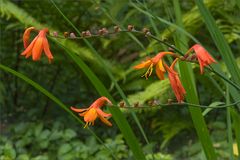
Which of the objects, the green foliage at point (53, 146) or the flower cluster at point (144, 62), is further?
the green foliage at point (53, 146)

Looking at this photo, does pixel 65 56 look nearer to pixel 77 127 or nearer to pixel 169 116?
pixel 77 127

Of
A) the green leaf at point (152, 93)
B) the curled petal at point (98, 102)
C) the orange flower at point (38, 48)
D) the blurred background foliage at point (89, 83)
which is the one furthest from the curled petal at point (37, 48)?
the green leaf at point (152, 93)

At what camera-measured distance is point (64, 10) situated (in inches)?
104

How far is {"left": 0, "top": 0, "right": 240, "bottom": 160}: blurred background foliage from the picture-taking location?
2238mm

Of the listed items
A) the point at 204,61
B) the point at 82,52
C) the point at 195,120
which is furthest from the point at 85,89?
the point at 204,61

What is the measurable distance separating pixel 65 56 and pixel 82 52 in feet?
0.89

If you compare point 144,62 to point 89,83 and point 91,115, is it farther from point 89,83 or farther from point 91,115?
point 89,83

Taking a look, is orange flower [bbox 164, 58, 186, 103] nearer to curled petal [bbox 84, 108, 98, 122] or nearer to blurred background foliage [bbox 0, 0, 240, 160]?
curled petal [bbox 84, 108, 98, 122]

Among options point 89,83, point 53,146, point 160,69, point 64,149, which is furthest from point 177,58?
point 89,83

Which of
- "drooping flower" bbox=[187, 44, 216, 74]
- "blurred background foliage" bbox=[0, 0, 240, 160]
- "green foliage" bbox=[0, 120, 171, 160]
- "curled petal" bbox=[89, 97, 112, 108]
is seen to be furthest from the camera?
"blurred background foliage" bbox=[0, 0, 240, 160]

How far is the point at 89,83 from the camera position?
275cm

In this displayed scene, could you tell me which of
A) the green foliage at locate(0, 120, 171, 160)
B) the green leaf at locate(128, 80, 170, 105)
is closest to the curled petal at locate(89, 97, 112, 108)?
the green foliage at locate(0, 120, 171, 160)

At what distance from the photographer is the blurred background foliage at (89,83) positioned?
224 cm

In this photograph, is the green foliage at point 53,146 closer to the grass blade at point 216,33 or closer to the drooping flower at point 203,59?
the grass blade at point 216,33
